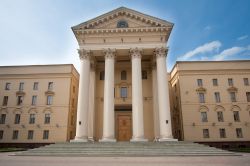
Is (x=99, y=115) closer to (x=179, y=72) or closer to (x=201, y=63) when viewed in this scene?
(x=179, y=72)

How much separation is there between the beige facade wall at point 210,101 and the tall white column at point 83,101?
1728cm

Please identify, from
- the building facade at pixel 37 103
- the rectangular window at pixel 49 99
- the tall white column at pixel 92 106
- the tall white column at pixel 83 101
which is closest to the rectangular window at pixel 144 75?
the tall white column at pixel 92 106

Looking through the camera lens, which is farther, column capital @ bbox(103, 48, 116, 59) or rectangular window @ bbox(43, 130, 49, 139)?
rectangular window @ bbox(43, 130, 49, 139)

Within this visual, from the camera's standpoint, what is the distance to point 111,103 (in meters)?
25.5

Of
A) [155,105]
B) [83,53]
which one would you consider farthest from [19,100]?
[155,105]

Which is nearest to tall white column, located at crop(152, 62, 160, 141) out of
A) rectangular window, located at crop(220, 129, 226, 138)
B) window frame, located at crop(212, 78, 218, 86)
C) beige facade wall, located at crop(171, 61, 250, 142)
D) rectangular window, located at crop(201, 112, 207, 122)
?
beige facade wall, located at crop(171, 61, 250, 142)

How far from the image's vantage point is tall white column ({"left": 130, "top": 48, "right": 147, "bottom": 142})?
960 inches

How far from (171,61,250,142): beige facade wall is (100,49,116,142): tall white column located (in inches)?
586

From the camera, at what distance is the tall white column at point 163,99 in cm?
2481

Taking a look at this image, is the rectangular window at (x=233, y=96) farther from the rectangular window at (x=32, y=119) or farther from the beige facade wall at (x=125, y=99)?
the rectangular window at (x=32, y=119)

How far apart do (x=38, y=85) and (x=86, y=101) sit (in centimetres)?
1698

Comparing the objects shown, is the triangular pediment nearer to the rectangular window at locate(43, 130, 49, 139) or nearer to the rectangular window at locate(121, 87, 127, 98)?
the rectangular window at locate(121, 87, 127, 98)

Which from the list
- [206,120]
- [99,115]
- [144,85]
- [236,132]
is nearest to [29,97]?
[99,115]

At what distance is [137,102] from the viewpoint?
2522 cm
